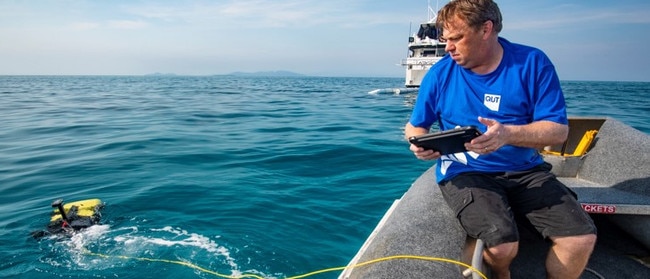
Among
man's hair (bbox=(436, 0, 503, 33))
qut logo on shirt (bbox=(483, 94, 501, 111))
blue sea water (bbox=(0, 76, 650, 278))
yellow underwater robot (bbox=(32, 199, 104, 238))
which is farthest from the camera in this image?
yellow underwater robot (bbox=(32, 199, 104, 238))

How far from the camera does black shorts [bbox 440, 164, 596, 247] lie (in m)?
2.23

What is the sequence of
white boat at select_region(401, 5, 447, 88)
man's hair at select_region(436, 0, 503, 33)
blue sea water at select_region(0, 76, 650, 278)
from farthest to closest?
white boat at select_region(401, 5, 447, 88)
blue sea water at select_region(0, 76, 650, 278)
man's hair at select_region(436, 0, 503, 33)

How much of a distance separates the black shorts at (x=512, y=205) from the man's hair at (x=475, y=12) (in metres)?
0.96

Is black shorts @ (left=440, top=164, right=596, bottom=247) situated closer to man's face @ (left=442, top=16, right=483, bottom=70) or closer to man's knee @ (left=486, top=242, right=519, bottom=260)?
man's knee @ (left=486, top=242, right=519, bottom=260)

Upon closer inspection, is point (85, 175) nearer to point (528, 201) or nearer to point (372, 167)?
point (372, 167)

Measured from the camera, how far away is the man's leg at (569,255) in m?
2.22

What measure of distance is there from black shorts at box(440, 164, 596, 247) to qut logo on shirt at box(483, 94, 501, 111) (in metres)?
0.44

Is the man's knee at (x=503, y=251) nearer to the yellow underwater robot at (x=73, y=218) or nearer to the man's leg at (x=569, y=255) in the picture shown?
the man's leg at (x=569, y=255)

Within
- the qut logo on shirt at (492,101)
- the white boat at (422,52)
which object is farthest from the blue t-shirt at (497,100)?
the white boat at (422,52)

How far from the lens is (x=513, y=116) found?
8.13ft

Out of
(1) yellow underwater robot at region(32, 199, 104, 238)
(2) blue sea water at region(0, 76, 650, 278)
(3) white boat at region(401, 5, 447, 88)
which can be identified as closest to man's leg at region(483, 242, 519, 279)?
(2) blue sea water at region(0, 76, 650, 278)

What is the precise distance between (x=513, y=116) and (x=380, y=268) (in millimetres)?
1256

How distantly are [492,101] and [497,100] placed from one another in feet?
0.10

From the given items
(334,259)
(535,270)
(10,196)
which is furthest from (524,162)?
(10,196)
